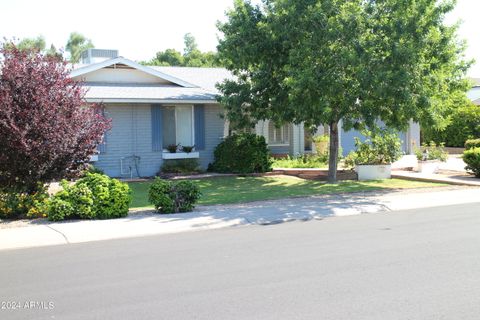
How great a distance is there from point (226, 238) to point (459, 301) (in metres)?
4.84

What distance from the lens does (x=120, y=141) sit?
19766 mm

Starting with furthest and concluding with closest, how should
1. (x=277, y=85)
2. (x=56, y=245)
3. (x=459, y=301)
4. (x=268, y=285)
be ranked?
(x=277, y=85)
(x=56, y=245)
(x=268, y=285)
(x=459, y=301)

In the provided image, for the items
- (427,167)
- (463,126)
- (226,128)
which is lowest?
(427,167)

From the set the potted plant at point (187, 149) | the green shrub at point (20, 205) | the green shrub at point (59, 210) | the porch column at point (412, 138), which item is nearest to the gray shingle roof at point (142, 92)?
the potted plant at point (187, 149)

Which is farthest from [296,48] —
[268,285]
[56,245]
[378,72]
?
[268,285]

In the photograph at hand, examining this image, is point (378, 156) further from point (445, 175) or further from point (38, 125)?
point (38, 125)

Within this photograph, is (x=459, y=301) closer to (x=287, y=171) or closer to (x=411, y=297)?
(x=411, y=297)

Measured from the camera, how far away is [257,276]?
7.11 metres

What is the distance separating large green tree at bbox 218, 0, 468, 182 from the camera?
50.8ft

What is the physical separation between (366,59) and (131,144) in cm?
892

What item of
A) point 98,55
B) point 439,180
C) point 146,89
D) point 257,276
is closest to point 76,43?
point 98,55

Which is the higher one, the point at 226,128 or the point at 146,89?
the point at 146,89

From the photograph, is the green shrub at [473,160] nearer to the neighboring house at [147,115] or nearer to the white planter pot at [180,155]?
the neighboring house at [147,115]

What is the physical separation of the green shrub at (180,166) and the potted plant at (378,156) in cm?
601
